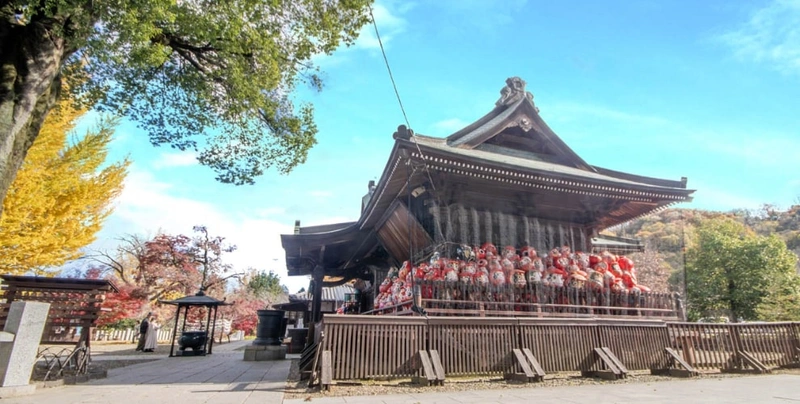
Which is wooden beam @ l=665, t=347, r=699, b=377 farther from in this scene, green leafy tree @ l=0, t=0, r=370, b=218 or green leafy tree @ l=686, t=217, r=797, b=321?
green leafy tree @ l=686, t=217, r=797, b=321

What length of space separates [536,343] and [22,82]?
31.0 feet

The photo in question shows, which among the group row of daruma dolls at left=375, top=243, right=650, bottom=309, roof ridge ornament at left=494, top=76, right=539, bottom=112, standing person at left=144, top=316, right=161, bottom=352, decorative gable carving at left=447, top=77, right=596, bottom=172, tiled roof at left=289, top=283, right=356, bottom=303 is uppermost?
roof ridge ornament at left=494, top=76, right=539, bottom=112

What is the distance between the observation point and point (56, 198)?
11781 mm

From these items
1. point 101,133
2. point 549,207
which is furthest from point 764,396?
point 101,133

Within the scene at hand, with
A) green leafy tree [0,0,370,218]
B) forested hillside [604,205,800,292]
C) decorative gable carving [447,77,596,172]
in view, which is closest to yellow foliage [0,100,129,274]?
green leafy tree [0,0,370,218]

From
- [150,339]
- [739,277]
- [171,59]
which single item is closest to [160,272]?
[150,339]

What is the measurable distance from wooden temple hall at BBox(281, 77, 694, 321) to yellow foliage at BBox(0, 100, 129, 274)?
706cm

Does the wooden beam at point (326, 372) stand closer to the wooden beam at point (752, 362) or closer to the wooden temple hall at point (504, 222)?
the wooden temple hall at point (504, 222)

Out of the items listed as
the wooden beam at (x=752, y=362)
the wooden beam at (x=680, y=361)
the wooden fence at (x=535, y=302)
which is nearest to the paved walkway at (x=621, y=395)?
the wooden beam at (x=680, y=361)

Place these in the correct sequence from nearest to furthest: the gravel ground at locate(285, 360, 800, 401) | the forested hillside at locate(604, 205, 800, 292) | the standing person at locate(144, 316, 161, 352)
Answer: the gravel ground at locate(285, 360, 800, 401) < the standing person at locate(144, 316, 161, 352) < the forested hillside at locate(604, 205, 800, 292)

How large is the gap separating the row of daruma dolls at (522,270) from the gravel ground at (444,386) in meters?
2.04

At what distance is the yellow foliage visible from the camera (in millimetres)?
10555

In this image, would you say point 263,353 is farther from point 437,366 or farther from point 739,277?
point 739,277

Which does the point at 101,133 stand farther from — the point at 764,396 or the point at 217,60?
the point at 764,396
